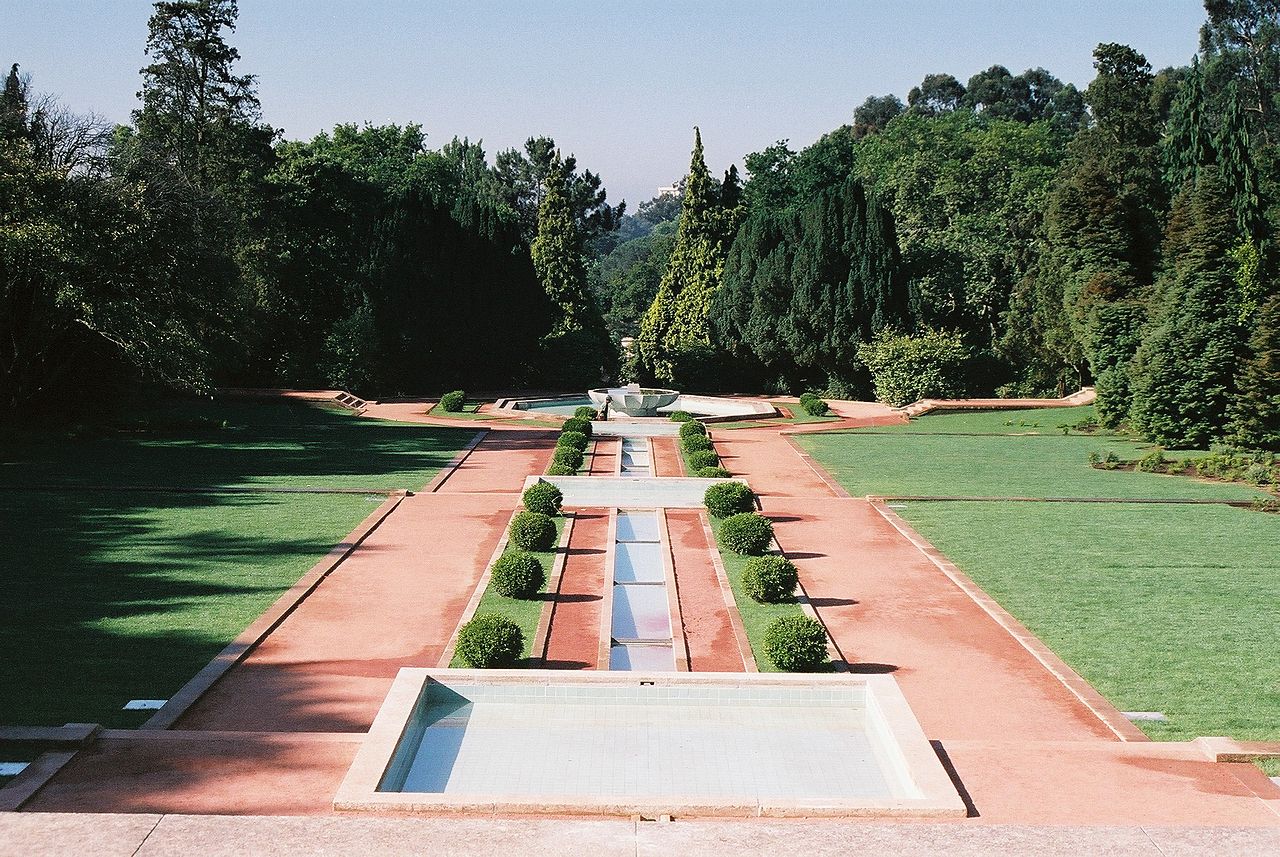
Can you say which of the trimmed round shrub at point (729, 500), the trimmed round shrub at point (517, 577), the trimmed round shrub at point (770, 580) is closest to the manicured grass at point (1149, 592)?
the trimmed round shrub at point (770, 580)

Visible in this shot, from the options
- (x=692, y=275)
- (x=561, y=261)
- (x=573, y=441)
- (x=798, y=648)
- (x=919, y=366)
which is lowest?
(x=798, y=648)

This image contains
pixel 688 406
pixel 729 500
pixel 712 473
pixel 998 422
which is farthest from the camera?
pixel 688 406

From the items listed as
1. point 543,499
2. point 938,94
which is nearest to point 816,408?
point 543,499

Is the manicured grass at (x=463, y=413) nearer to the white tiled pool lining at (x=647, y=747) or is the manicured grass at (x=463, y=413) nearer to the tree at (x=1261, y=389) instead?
the tree at (x=1261, y=389)

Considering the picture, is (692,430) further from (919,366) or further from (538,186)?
(538,186)

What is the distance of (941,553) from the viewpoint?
17.3 meters

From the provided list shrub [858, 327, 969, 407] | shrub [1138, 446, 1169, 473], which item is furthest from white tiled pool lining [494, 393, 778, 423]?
shrub [1138, 446, 1169, 473]

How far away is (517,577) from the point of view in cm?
1434

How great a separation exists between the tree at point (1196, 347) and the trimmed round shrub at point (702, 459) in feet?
39.1

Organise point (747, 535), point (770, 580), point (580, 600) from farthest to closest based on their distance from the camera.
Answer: point (747, 535), point (580, 600), point (770, 580)

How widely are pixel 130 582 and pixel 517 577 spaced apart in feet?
16.2

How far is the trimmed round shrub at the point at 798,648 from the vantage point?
1138 centimetres

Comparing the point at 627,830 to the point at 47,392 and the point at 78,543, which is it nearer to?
the point at 78,543

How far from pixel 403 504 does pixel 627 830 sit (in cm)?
1444
